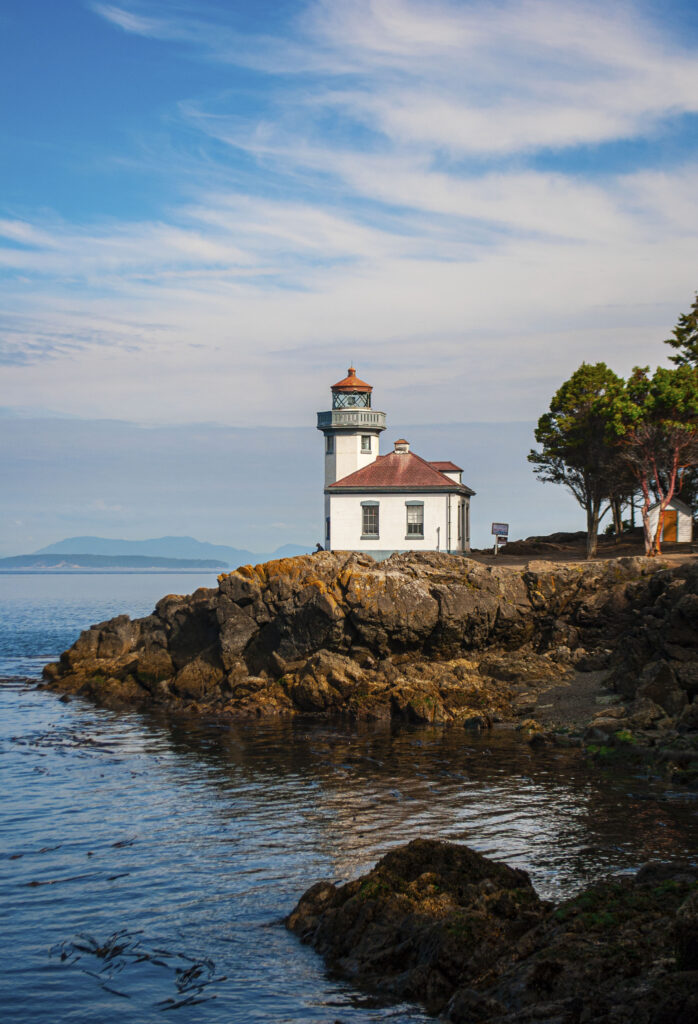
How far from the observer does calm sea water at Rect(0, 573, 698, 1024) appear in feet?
39.5

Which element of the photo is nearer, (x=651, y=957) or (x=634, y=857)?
(x=651, y=957)

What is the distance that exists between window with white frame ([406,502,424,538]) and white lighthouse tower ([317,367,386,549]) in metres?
5.05

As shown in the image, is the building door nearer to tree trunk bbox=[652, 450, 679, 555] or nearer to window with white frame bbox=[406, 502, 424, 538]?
tree trunk bbox=[652, 450, 679, 555]

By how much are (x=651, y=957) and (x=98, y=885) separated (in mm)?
10142

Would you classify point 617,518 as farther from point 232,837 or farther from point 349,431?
point 232,837

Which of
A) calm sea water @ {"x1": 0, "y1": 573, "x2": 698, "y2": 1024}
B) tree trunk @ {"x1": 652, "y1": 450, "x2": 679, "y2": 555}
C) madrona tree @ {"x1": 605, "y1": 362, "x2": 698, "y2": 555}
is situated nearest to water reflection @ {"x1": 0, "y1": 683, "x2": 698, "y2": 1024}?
calm sea water @ {"x1": 0, "y1": 573, "x2": 698, "y2": 1024}

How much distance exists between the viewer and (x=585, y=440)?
56.6 meters

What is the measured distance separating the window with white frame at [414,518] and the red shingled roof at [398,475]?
1167mm

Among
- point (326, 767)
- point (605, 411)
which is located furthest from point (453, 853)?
point (605, 411)

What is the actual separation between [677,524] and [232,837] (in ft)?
138

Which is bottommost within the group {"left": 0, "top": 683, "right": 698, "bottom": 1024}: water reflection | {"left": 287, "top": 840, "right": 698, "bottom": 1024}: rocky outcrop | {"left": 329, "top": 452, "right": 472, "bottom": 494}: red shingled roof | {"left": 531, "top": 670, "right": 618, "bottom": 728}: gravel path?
{"left": 0, "top": 683, "right": 698, "bottom": 1024}: water reflection

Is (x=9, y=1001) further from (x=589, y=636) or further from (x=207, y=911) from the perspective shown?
(x=589, y=636)

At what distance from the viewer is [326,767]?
2506cm

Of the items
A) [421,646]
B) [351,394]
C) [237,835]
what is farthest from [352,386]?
[237,835]
